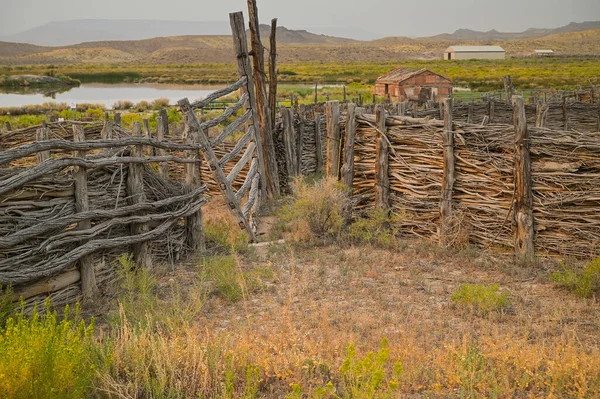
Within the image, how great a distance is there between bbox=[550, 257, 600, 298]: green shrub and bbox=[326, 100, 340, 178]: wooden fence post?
3.81m

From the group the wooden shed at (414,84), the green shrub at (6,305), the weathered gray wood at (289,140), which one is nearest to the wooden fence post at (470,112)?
the weathered gray wood at (289,140)

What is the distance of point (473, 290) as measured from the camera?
18.9 feet

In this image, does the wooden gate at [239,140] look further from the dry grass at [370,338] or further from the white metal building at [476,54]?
the white metal building at [476,54]

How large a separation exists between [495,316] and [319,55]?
13879 centimetres

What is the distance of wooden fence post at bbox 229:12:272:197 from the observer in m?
10.1

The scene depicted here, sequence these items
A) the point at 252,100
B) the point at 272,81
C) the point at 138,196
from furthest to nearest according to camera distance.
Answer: the point at 272,81
the point at 252,100
the point at 138,196

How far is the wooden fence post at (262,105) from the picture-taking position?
36.6ft

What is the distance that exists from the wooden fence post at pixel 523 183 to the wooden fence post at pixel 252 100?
15.0 feet

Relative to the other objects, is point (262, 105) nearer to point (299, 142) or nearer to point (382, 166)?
point (299, 142)

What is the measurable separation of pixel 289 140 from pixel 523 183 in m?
6.82

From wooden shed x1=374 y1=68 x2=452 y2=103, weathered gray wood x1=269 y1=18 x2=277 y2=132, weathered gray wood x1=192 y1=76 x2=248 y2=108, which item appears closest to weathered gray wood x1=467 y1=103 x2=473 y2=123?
weathered gray wood x1=269 y1=18 x2=277 y2=132

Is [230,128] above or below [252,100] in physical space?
below

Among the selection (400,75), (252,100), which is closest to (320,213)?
(252,100)

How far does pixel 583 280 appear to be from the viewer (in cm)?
611
